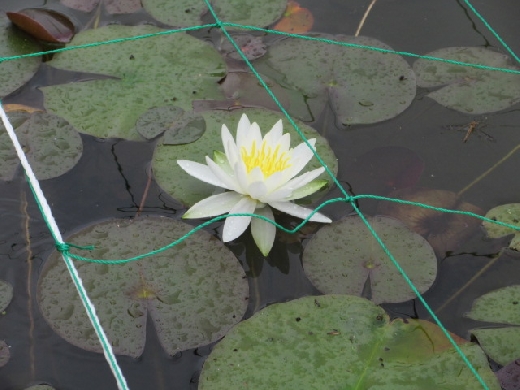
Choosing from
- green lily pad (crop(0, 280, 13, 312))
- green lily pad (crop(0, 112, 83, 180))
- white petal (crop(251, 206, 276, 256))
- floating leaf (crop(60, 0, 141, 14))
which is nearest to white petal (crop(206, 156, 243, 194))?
white petal (crop(251, 206, 276, 256))

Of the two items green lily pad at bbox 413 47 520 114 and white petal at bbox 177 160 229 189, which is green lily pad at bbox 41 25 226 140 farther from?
green lily pad at bbox 413 47 520 114

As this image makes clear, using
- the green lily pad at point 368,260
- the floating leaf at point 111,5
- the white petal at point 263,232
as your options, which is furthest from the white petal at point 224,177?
the floating leaf at point 111,5

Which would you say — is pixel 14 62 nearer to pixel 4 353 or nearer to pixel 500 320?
pixel 4 353

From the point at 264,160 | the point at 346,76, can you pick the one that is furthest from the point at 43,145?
the point at 346,76

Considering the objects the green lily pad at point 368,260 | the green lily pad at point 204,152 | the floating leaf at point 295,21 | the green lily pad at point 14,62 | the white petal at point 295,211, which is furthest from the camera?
the floating leaf at point 295,21

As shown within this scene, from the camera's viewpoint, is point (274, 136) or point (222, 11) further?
point (222, 11)

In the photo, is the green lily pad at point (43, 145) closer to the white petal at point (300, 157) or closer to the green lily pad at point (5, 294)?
the green lily pad at point (5, 294)
